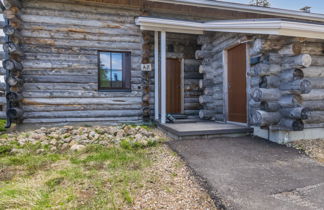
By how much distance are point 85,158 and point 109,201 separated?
131 cm

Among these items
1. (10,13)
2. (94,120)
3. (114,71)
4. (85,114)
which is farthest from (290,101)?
(10,13)

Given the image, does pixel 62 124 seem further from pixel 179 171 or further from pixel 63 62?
pixel 179 171

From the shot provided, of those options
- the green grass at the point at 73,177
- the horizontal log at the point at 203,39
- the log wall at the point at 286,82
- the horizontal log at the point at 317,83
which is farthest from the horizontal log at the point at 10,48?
the horizontal log at the point at 317,83

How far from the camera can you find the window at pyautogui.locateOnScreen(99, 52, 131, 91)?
214 inches

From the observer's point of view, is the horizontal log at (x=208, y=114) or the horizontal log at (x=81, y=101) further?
the horizontal log at (x=208, y=114)

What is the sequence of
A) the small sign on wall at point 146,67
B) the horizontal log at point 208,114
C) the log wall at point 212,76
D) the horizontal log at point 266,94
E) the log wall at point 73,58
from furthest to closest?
the horizontal log at point 208,114 → the small sign on wall at point 146,67 → the log wall at point 212,76 → the log wall at point 73,58 → the horizontal log at point 266,94

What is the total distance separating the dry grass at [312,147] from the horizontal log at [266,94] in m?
0.92

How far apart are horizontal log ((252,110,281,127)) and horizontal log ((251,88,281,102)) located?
0.27 m

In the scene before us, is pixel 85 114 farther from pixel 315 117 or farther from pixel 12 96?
pixel 315 117

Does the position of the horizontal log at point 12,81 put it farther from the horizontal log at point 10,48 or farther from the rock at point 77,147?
the rock at point 77,147

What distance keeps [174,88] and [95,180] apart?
452 cm

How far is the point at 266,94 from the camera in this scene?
354 cm

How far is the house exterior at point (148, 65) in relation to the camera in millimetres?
3703

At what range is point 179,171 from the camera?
2430mm
